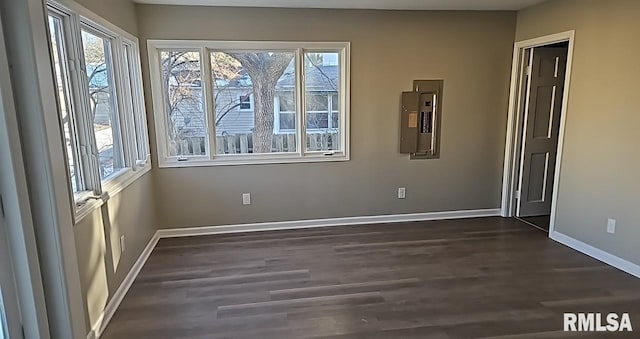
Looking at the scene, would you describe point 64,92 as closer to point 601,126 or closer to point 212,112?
point 212,112

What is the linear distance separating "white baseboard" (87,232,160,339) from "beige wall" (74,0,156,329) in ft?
0.14

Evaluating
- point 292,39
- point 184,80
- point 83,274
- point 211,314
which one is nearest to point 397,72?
point 292,39

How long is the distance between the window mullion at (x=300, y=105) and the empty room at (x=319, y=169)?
0.02 metres

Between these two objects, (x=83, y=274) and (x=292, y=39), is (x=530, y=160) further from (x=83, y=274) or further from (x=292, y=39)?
(x=83, y=274)

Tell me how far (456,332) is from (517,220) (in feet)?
8.55

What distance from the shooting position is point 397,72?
13.5 ft

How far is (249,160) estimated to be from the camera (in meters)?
4.06

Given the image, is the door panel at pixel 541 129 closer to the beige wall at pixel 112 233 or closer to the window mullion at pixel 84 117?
the beige wall at pixel 112 233

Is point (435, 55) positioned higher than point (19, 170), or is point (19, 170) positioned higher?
point (435, 55)

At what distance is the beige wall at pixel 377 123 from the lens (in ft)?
12.7

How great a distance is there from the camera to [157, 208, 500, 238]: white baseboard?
4.09 meters

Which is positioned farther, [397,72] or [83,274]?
[397,72]

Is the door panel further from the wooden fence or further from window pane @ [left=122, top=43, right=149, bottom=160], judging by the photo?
window pane @ [left=122, top=43, right=149, bottom=160]

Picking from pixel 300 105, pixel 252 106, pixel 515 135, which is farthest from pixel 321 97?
pixel 515 135
